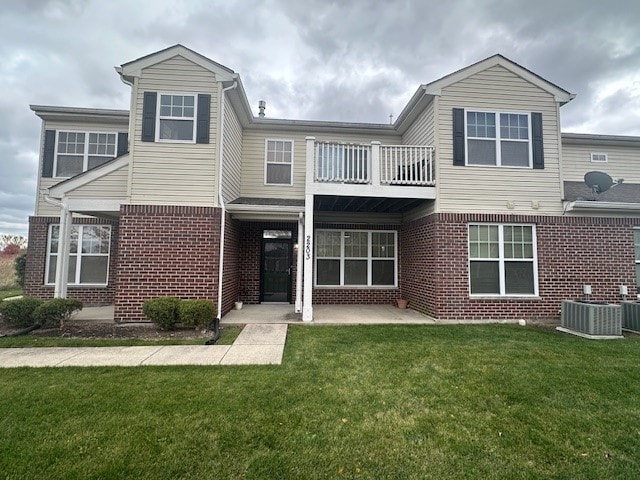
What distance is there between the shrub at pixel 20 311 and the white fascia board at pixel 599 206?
502 inches

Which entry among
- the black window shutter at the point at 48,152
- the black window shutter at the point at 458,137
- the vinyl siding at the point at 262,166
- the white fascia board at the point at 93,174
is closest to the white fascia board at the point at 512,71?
the black window shutter at the point at 458,137

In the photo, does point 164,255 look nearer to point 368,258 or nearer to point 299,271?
point 299,271

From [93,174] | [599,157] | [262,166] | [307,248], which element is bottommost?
[307,248]

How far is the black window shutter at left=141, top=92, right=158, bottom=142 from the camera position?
7.52 metres

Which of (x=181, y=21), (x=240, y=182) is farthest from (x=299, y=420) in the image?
(x=181, y=21)

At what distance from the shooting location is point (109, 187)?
7699 mm

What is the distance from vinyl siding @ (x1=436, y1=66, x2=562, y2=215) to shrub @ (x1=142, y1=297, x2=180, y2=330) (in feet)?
22.1

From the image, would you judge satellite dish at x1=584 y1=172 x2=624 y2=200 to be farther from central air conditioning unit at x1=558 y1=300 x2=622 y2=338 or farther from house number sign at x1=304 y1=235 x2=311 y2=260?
house number sign at x1=304 y1=235 x2=311 y2=260

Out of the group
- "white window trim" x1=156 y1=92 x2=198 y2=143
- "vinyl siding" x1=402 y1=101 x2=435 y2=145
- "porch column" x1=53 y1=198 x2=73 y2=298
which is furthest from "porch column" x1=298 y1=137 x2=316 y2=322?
"porch column" x1=53 y1=198 x2=73 y2=298

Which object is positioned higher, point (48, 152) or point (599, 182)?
point (48, 152)

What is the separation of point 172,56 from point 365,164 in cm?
546

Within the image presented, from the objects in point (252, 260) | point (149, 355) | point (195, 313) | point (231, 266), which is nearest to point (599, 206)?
point (252, 260)

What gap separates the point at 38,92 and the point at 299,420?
16.2 m

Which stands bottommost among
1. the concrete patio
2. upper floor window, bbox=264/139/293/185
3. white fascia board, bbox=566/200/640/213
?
the concrete patio
